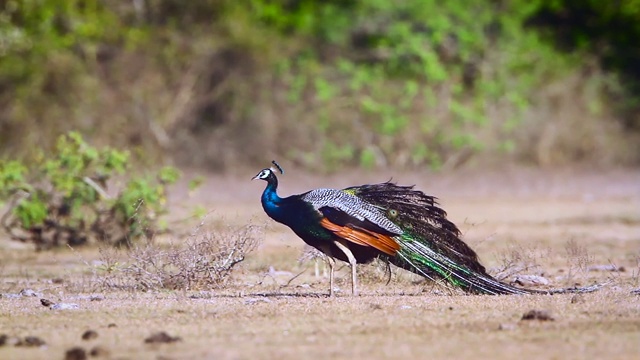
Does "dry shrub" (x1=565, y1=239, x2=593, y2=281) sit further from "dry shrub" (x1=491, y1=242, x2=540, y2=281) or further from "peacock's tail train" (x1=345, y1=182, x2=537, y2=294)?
"peacock's tail train" (x1=345, y1=182, x2=537, y2=294)

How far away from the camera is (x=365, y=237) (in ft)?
34.9

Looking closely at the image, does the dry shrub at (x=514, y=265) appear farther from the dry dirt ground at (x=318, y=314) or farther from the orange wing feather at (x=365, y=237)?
the orange wing feather at (x=365, y=237)

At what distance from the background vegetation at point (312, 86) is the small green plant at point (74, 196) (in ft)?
26.7

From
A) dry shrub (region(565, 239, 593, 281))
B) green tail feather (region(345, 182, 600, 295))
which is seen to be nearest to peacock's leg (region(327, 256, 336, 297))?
green tail feather (region(345, 182, 600, 295))

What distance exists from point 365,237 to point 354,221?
0.17 meters

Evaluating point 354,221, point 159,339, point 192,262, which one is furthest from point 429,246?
point 159,339

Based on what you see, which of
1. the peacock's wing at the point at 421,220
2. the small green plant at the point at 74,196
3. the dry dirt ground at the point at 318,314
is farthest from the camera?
the small green plant at the point at 74,196

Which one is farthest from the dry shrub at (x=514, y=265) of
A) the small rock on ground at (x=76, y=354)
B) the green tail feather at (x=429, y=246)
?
the small rock on ground at (x=76, y=354)

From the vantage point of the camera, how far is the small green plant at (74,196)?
51.9ft

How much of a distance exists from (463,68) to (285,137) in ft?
15.2

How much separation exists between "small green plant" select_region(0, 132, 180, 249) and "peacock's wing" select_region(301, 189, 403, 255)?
5.22 metres

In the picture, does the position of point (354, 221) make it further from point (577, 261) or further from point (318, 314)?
point (577, 261)

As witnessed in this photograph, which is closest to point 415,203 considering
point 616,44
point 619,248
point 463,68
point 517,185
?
point 619,248

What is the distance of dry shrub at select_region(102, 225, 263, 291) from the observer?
11.4 m
